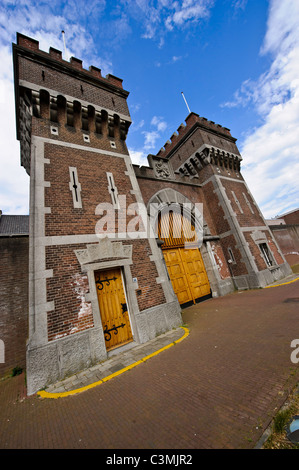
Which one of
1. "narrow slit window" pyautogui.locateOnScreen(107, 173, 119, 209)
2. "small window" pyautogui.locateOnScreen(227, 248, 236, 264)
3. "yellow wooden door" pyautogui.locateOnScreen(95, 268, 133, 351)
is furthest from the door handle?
"small window" pyautogui.locateOnScreen(227, 248, 236, 264)

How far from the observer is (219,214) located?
12938mm

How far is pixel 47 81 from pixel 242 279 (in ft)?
45.9

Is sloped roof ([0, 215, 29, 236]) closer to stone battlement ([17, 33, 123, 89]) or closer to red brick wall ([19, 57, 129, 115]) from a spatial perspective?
red brick wall ([19, 57, 129, 115])

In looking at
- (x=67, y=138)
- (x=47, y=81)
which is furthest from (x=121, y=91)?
(x=67, y=138)

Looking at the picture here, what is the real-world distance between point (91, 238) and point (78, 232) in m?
0.45

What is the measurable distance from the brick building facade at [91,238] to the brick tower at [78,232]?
31 mm

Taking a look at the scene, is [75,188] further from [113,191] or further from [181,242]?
[181,242]

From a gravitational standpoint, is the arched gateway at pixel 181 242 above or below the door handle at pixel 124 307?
above

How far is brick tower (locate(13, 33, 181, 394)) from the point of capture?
4.82 meters

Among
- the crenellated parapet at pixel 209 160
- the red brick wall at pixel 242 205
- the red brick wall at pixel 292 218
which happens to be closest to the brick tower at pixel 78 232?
the crenellated parapet at pixel 209 160

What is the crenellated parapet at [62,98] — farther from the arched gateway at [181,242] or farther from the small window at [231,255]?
the small window at [231,255]

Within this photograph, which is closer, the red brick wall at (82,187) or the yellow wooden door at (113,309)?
the yellow wooden door at (113,309)

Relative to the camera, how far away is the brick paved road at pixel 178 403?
7.30ft

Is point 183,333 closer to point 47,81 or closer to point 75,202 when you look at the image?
point 75,202
